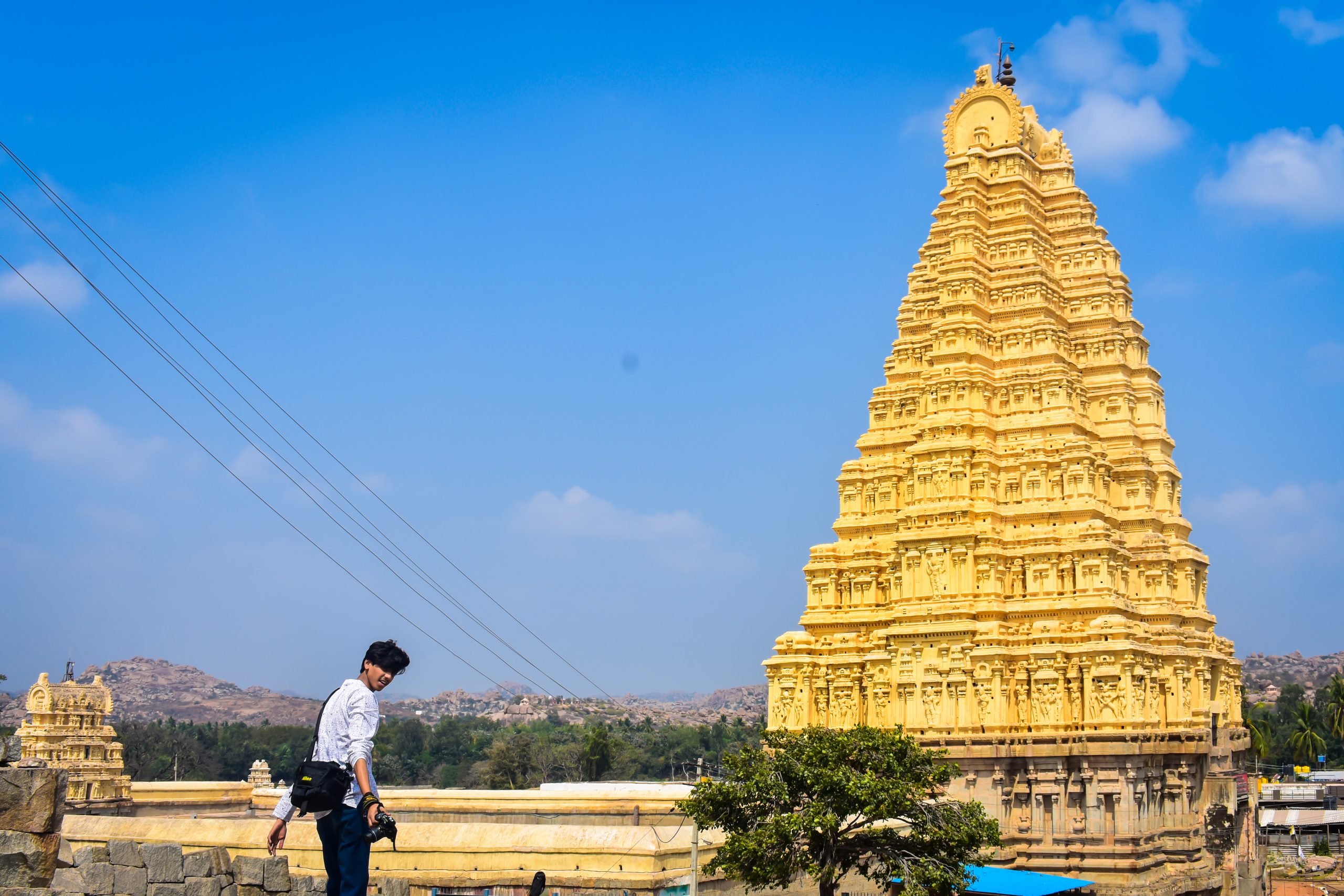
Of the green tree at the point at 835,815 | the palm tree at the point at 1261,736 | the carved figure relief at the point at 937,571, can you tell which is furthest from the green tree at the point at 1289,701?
the green tree at the point at 835,815

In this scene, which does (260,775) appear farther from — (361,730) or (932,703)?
(361,730)

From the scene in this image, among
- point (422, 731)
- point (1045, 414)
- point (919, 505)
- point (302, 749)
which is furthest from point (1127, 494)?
point (422, 731)

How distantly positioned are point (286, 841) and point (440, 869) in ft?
8.89

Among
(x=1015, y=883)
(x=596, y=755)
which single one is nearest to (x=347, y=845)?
(x=1015, y=883)

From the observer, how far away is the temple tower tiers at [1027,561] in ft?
99.7

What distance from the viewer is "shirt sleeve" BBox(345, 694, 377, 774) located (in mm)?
7988

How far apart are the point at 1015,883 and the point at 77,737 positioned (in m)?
27.8

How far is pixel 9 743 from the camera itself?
8.82 m

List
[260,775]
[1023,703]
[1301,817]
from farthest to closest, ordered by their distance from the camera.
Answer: [1301,817] → [260,775] → [1023,703]

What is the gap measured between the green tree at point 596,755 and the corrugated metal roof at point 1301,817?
31.8 metres

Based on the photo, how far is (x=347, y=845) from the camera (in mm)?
8055

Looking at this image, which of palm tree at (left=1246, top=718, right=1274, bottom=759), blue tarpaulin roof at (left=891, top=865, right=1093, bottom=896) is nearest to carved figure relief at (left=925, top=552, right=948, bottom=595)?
blue tarpaulin roof at (left=891, top=865, right=1093, bottom=896)

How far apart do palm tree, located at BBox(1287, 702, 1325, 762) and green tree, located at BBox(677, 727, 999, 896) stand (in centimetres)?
5611

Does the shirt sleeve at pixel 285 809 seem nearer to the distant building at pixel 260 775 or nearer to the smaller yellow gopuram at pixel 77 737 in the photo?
the smaller yellow gopuram at pixel 77 737
